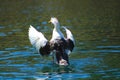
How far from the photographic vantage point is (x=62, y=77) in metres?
16.4

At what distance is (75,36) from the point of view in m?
25.8

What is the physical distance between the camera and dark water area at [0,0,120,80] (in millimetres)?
17156

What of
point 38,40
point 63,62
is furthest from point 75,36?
point 63,62

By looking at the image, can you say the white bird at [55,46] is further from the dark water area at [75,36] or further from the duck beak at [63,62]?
the dark water area at [75,36]

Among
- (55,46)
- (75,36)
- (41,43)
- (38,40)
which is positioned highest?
(75,36)

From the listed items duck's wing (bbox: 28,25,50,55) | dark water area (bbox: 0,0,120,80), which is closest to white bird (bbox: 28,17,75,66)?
duck's wing (bbox: 28,25,50,55)

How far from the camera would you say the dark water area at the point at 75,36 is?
56.3 ft

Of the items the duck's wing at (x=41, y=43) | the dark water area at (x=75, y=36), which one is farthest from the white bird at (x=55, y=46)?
the dark water area at (x=75, y=36)

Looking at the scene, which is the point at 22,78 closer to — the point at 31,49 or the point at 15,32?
the point at 31,49

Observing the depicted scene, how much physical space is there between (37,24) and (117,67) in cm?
1479

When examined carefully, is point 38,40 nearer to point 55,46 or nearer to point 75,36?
point 55,46

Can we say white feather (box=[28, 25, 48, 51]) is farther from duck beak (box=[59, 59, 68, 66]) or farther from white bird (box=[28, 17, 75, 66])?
duck beak (box=[59, 59, 68, 66])

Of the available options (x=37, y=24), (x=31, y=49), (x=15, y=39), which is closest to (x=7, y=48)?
(x=31, y=49)

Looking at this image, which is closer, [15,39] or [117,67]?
[117,67]
